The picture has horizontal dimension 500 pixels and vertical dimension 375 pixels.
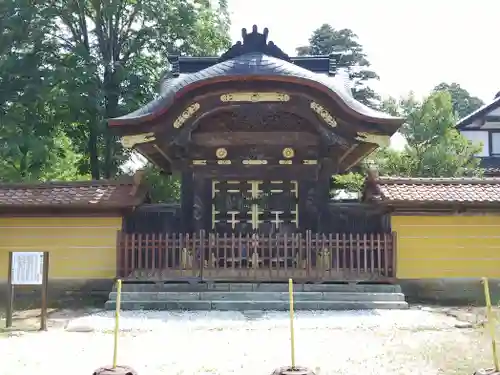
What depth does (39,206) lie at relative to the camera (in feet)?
38.8

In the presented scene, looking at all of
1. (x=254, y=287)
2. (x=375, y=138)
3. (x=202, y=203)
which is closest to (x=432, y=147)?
(x=375, y=138)

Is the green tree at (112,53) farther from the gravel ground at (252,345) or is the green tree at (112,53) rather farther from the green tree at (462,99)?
the green tree at (462,99)

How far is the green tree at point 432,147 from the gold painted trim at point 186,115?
781cm

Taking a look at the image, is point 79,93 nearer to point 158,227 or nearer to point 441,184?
point 158,227

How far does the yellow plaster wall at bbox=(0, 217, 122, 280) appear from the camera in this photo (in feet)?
40.1

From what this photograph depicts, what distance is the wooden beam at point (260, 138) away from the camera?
42.5 ft

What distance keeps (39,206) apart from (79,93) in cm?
696

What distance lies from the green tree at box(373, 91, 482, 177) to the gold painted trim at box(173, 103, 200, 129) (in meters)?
7.81

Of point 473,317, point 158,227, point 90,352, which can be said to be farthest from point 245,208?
point 90,352

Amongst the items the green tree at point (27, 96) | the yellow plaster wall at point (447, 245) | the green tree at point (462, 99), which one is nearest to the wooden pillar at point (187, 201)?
the yellow plaster wall at point (447, 245)

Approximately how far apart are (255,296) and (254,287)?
0.37 meters

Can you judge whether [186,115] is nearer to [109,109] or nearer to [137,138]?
[137,138]

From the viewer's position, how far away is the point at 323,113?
12266 mm

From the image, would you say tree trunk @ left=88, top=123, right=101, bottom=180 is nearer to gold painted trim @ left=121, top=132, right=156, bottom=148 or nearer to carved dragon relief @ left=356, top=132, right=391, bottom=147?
gold painted trim @ left=121, top=132, right=156, bottom=148
